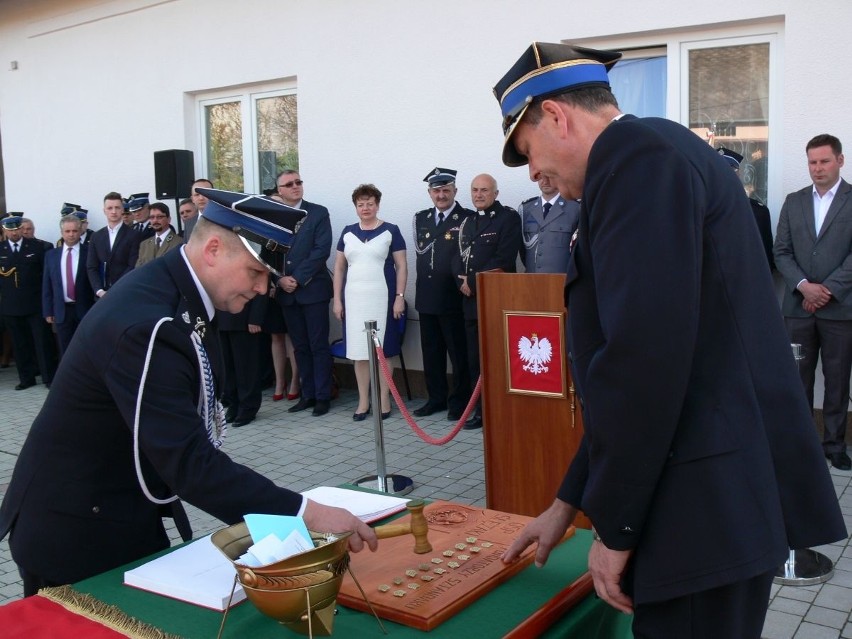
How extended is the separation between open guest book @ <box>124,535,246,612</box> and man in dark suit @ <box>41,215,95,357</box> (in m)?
8.49

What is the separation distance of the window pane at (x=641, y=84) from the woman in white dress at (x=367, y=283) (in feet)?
7.56

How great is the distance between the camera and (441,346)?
7.87 m

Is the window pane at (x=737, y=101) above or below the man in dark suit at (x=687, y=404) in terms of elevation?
above

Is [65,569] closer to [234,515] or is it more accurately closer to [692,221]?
[234,515]

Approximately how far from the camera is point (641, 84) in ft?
23.6

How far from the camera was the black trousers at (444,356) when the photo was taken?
7.61 metres

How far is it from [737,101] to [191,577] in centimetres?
609

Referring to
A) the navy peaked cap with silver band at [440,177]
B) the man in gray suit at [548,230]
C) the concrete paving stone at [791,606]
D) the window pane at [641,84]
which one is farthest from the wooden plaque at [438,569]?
the window pane at [641,84]

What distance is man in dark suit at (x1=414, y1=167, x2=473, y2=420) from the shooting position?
24.6ft

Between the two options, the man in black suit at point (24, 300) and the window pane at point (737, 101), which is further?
the man in black suit at point (24, 300)

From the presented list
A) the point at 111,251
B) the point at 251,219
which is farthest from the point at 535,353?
the point at 111,251

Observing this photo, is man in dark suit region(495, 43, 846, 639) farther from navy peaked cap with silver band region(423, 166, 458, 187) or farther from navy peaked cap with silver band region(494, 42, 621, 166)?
navy peaked cap with silver band region(423, 166, 458, 187)

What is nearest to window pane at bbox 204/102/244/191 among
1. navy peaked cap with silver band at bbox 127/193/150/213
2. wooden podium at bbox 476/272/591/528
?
navy peaked cap with silver band at bbox 127/193/150/213

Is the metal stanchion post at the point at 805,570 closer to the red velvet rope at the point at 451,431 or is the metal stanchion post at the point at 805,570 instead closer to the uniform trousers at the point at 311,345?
the red velvet rope at the point at 451,431
